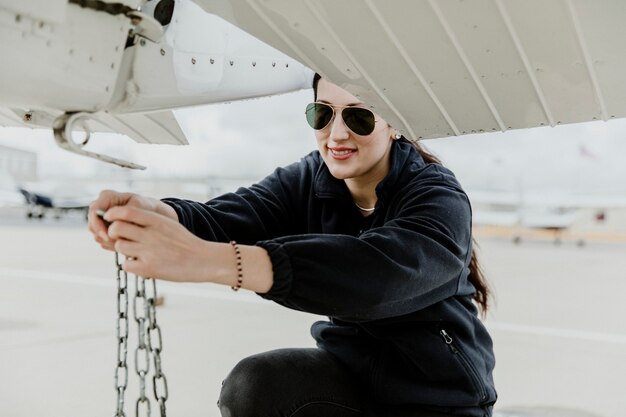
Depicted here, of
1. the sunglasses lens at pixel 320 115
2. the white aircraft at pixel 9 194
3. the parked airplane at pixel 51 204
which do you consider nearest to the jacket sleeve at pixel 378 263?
the sunglasses lens at pixel 320 115

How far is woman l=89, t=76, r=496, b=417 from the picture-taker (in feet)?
3.57

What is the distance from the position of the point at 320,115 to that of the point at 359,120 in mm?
117

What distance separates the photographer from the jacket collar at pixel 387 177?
1.65 meters

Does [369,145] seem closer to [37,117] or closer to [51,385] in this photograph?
[37,117]

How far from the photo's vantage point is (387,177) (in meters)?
1.65

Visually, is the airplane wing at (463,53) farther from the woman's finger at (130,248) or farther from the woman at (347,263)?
the woman's finger at (130,248)

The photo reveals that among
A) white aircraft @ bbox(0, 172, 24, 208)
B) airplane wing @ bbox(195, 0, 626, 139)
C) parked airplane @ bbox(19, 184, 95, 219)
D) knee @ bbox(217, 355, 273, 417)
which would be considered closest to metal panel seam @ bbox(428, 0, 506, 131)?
airplane wing @ bbox(195, 0, 626, 139)

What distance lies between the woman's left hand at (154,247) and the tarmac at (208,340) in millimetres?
1289

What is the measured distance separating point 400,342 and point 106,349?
8.48 ft

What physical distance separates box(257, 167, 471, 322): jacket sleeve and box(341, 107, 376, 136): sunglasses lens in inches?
10.6

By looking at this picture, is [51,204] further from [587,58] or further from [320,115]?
[587,58]

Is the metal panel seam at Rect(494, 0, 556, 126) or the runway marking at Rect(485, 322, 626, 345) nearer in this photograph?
the metal panel seam at Rect(494, 0, 556, 126)

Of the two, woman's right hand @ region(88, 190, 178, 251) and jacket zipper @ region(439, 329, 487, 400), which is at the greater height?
woman's right hand @ region(88, 190, 178, 251)

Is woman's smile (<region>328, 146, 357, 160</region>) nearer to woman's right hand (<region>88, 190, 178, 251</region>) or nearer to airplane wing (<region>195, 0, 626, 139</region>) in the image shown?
airplane wing (<region>195, 0, 626, 139</region>)
